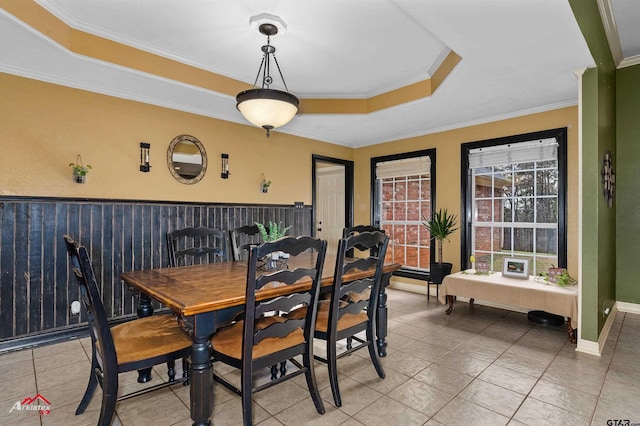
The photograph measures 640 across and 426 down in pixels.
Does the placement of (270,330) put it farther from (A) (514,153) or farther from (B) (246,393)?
(A) (514,153)

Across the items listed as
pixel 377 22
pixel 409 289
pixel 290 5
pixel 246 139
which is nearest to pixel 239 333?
pixel 290 5

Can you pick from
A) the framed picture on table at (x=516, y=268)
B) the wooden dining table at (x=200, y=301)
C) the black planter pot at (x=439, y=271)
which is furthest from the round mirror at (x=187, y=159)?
the framed picture on table at (x=516, y=268)

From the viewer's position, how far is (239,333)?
6.42 ft

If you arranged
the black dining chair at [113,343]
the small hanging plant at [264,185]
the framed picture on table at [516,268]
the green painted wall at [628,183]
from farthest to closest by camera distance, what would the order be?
the small hanging plant at [264,185], the green painted wall at [628,183], the framed picture on table at [516,268], the black dining chair at [113,343]

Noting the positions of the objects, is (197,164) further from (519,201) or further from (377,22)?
(519,201)

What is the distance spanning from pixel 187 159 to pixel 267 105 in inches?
76.1

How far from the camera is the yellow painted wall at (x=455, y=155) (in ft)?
12.2

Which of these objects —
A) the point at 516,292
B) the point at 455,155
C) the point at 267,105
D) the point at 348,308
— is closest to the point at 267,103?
the point at 267,105

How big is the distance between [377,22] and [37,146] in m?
3.20

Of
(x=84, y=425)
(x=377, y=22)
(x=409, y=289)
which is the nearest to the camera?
(x=84, y=425)

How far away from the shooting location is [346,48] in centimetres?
298

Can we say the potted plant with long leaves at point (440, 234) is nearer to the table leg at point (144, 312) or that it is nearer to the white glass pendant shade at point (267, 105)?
the white glass pendant shade at point (267, 105)

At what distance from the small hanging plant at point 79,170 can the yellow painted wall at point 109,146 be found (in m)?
0.05

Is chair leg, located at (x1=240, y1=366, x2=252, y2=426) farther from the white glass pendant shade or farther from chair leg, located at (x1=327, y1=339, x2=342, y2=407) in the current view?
the white glass pendant shade
